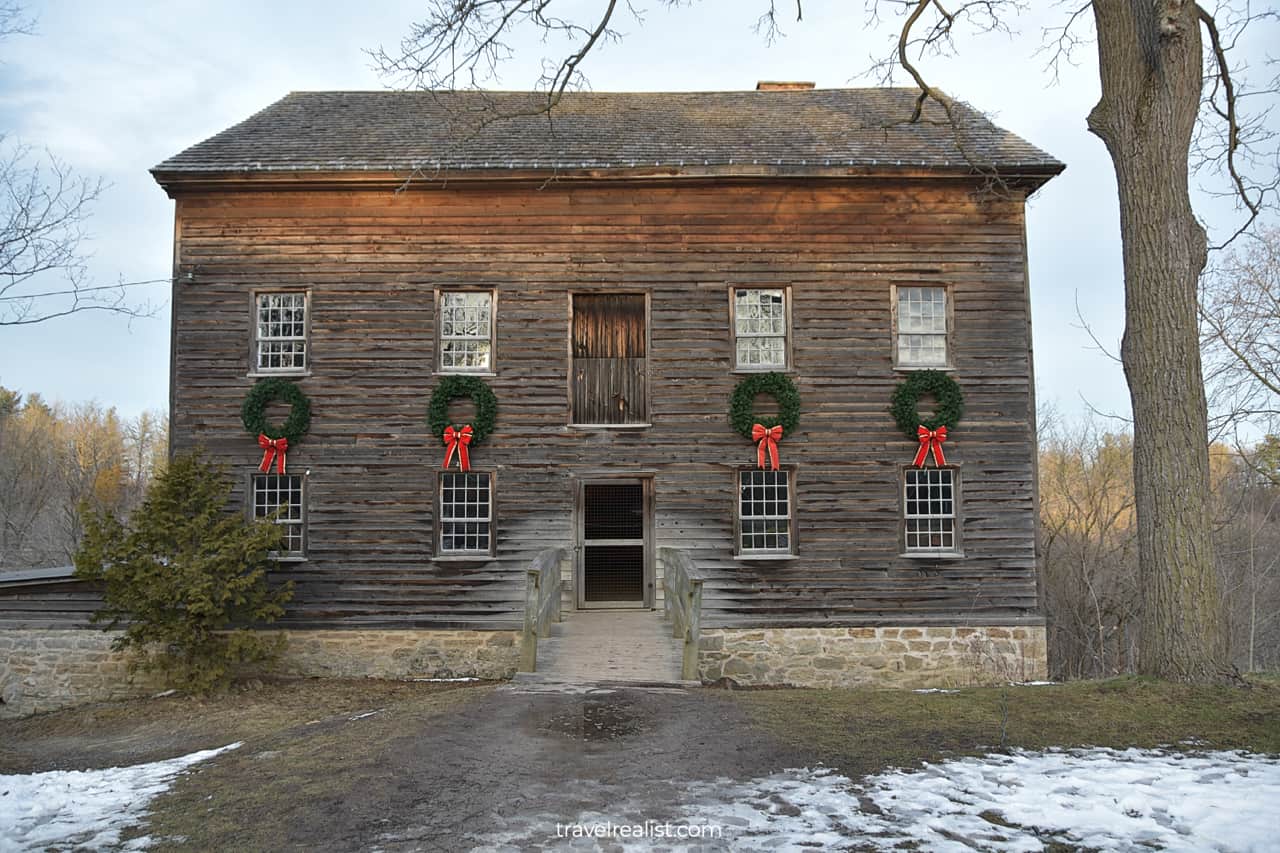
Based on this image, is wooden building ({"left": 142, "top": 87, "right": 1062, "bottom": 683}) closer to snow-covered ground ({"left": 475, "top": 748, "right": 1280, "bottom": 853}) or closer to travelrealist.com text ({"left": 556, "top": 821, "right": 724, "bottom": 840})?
snow-covered ground ({"left": 475, "top": 748, "right": 1280, "bottom": 853})

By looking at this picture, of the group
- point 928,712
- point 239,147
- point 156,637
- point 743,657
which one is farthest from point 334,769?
point 239,147

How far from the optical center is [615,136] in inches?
595

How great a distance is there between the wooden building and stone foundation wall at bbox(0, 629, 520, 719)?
77mm

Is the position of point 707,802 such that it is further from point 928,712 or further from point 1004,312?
point 1004,312

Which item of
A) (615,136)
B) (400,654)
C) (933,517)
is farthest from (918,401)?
(400,654)

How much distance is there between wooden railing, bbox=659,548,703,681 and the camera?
1032cm

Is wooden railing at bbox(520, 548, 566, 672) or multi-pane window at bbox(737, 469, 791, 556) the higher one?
multi-pane window at bbox(737, 469, 791, 556)

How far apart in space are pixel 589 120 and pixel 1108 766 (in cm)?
1282

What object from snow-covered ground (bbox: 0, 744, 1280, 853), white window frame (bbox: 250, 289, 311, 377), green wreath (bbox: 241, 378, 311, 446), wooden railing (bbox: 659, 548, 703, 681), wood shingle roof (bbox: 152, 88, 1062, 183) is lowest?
snow-covered ground (bbox: 0, 744, 1280, 853)

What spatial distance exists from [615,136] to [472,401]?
489 centimetres

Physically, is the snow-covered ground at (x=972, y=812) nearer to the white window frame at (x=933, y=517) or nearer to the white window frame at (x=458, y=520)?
the white window frame at (x=933, y=517)

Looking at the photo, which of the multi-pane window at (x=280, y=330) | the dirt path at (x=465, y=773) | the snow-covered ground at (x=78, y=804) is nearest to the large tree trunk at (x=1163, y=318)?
the dirt path at (x=465, y=773)

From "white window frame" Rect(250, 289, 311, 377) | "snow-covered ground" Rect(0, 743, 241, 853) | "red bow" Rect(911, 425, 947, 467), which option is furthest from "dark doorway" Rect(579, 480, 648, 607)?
"snow-covered ground" Rect(0, 743, 241, 853)

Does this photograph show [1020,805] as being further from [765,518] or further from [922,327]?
[922,327]
